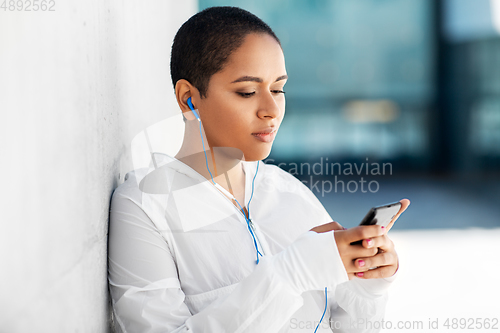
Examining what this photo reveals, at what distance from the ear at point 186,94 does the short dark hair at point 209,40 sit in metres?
0.01

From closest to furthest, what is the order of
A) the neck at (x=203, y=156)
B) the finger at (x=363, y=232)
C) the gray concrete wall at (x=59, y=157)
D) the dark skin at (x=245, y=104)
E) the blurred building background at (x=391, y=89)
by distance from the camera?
the gray concrete wall at (x=59, y=157) < the finger at (x=363, y=232) < the dark skin at (x=245, y=104) < the neck at (x=203, y=156) < the blurred building background at (x=391, y=89)

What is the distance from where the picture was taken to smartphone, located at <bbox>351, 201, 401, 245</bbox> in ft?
2.68

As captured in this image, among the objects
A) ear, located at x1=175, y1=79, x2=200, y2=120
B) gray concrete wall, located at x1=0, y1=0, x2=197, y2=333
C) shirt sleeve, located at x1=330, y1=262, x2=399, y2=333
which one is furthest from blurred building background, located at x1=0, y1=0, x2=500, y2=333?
shirt sleeve, located at x1=330, y1=262, x2=399, y2=333

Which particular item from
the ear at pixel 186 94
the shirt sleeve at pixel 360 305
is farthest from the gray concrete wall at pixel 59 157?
the shirt sleeve at pixel 360 305

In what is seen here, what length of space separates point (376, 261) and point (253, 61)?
505 millimetres

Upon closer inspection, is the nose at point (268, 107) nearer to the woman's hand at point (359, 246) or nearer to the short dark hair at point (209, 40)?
the short dark hair at point (209, 40)

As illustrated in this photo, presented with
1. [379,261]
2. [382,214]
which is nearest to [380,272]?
[379,261]

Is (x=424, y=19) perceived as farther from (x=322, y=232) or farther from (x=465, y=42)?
(x=322, y=232)

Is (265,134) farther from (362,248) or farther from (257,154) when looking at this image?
(362,248)

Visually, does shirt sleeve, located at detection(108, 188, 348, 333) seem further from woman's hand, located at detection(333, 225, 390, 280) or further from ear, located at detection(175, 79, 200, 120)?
ear, located at detection(175, 79, 200, 120)

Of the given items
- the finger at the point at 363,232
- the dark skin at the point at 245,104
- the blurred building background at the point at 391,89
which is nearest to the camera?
the finger at the point at 363,232

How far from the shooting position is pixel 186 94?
1055 millimetres

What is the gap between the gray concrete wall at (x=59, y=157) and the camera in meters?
0.49

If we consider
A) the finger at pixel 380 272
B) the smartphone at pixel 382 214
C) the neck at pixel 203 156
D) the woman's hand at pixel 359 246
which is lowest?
the finger at pixel 380 272
